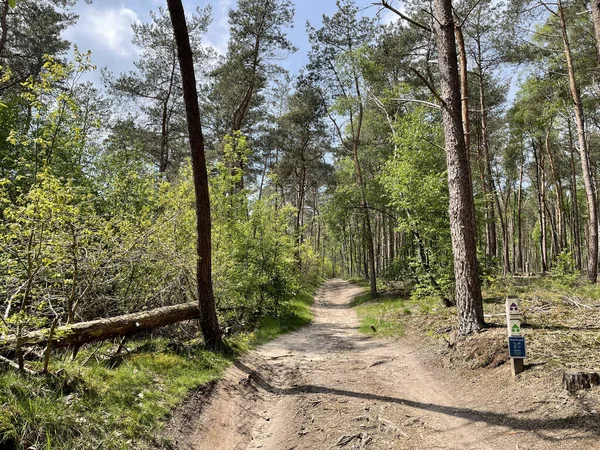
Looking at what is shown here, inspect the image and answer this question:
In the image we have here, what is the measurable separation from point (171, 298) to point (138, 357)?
2616mm

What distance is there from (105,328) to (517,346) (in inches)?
240

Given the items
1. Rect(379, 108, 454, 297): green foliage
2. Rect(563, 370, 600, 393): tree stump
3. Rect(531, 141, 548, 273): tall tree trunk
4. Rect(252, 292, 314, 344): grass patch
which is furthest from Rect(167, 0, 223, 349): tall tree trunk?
Rect(531, 141, 548, 273): tall tree trunk

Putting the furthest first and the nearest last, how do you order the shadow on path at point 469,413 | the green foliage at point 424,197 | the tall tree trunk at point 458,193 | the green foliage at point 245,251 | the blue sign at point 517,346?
the green foliage at point 424,197 < the green foliage at point 245,251 < the tall tree trunk at point 458,193 < the blue sign at point 517,346 < the shadow on path at point 469,413

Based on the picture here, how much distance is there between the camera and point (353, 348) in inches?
344

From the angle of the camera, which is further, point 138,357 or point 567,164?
point 567,164

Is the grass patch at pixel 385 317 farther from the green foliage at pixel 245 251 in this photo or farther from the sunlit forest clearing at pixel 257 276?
the green foliage at pixel 245 251

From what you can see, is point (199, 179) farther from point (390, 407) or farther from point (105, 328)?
point (390, 407)

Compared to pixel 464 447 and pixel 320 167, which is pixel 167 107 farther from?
pixel 464 447

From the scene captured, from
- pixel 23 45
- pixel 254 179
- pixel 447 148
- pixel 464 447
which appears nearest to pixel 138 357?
pixel 464 447

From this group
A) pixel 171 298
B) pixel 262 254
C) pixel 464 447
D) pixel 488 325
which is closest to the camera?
pixel 464 447

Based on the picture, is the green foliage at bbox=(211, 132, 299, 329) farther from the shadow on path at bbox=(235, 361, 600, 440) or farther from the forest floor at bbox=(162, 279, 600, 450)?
the shadow on path at bbox=(235, 361, 600, 440)

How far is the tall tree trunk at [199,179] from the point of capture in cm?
645

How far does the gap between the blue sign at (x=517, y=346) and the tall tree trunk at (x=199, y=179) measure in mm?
5311

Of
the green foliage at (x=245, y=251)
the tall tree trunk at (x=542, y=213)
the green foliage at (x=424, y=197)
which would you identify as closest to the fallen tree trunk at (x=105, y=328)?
the green foliage at (x=245, y=251)
